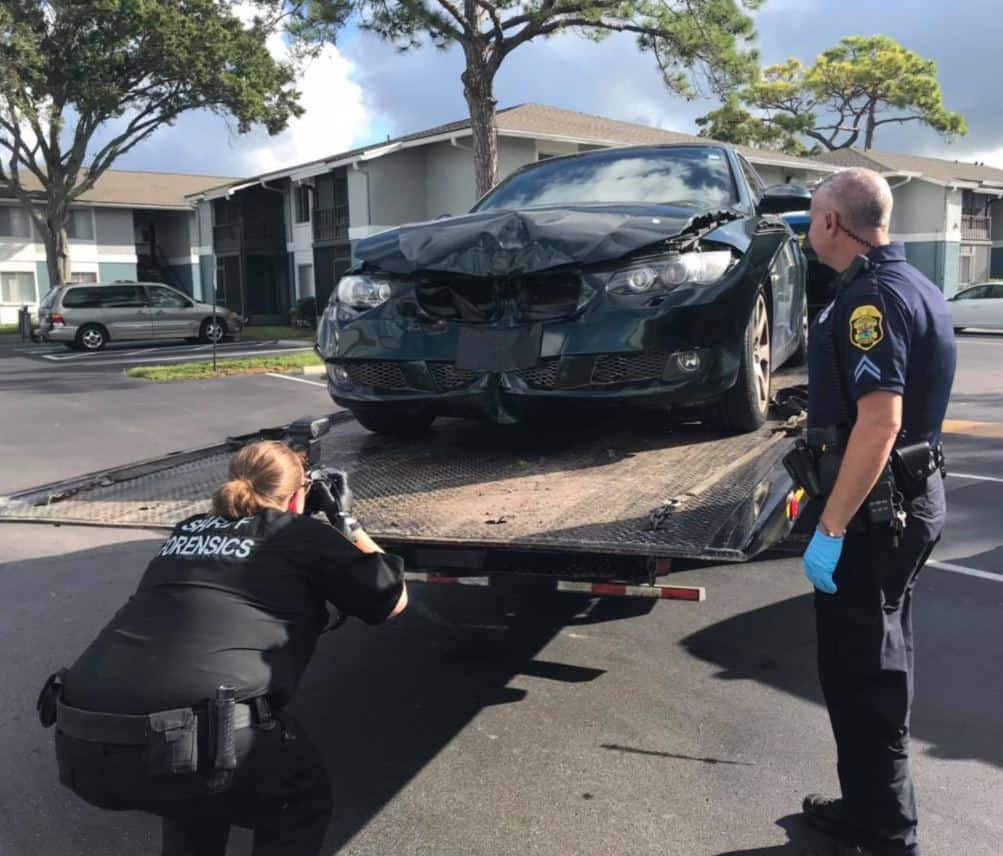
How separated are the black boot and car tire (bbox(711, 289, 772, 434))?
5.59 ft

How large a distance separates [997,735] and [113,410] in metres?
11.9

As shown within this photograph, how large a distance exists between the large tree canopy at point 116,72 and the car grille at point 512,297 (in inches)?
854

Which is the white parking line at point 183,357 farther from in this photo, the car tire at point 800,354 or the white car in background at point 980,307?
the white car in background at point 980,307

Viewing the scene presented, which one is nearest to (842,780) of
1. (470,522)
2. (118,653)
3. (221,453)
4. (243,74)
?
(470,522)

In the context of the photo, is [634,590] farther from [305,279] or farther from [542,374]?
[305,279]

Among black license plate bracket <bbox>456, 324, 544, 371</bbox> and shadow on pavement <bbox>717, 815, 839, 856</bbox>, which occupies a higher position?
black license plate bracket <bbox>456, 324, 544, 371</bbox>

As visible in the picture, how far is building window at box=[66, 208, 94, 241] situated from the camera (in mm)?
41531

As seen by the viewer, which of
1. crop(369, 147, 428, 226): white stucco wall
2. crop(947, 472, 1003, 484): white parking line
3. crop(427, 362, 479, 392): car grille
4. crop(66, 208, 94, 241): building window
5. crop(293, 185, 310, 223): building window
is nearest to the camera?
crop(427, 362, 479, 392): car grille

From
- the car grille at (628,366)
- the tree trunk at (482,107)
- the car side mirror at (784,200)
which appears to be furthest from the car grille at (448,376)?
the tree trunk at (482,107)

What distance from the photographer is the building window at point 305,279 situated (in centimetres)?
3444

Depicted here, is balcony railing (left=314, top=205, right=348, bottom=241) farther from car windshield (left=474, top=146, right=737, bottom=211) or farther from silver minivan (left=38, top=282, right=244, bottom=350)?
car windshield (left=474, top=146, right=737, bottom=211)

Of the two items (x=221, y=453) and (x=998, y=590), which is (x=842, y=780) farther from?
(x=221, y=453)

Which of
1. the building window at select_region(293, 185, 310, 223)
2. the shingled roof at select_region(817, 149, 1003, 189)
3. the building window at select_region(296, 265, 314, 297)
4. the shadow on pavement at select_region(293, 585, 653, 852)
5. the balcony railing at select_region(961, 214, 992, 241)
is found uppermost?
the shingled roof at select_region(817, 149, 1003, 189)

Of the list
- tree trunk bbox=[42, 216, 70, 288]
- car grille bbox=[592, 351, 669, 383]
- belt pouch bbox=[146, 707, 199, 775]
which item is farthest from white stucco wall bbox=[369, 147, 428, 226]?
belt pouch bbox=[146, 707, 199, 775]
